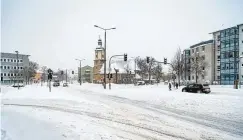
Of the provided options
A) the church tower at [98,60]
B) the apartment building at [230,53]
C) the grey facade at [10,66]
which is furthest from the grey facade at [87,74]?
the apartment building at [230,53]

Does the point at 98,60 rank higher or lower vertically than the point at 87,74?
higher

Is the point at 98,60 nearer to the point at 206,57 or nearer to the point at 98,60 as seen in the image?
the point at 98,60

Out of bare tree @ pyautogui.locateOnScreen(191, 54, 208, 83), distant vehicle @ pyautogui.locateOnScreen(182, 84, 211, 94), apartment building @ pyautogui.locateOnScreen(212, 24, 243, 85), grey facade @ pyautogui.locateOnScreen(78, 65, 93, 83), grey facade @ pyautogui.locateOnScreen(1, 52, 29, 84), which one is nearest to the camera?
distant vehicle @ pyautogui.locateOnScreen(182, 84, 211, 94)

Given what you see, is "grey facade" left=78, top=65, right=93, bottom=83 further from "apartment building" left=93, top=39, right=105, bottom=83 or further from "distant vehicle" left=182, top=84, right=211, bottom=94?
"distant vehicle" left=182, top=84, right=211, bottom=94

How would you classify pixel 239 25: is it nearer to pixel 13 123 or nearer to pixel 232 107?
pixel 232 107

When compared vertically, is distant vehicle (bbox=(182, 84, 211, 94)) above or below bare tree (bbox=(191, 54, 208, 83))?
below

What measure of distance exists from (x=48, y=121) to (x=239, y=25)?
59.9 m

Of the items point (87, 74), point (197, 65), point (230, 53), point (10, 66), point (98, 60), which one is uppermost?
point (230, 53)

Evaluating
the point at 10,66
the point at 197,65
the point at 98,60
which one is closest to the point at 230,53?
the point at 197,65

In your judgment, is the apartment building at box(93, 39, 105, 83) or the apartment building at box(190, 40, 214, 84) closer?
the apartment building at box(190, 40, 214, 84)

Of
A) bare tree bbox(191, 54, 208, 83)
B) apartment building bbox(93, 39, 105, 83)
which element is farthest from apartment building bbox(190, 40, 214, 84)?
apartment building bbox(93, 39, 105, 83)

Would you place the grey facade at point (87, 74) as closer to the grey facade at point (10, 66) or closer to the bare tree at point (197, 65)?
the grey facade at point (10, 66)

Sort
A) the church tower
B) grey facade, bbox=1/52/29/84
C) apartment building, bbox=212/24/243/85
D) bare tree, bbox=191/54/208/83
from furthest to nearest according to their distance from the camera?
the church tower
apartment building, bbox=212/24/243/85
bare tree, bbox=191/54/208/83
grey facade, bbox=1/52/29/84

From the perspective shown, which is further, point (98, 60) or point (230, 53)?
point (98, 60)
